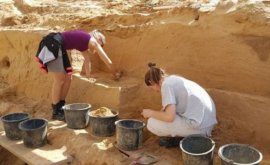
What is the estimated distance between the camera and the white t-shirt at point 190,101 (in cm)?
335

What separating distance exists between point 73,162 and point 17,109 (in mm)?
2135

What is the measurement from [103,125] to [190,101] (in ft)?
4.07

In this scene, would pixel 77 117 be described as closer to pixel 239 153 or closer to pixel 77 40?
pixel 77 40

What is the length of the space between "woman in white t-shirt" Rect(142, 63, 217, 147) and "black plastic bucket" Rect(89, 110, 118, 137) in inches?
31.6

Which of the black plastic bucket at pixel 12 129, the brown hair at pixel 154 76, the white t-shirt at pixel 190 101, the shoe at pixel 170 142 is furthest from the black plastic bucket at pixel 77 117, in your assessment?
the white t-shirt at pixel 190 101

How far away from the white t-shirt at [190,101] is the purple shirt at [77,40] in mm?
1523

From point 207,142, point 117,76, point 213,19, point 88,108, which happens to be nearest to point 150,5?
point 117,76

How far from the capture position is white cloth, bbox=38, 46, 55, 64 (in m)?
4.44

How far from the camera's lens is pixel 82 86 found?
200 inches

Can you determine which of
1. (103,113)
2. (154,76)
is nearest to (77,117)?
(103,113)

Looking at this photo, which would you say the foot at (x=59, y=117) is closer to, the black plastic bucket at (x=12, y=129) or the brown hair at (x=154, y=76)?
the black plastic bucket at (x=12, y=129)

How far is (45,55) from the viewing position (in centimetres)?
448

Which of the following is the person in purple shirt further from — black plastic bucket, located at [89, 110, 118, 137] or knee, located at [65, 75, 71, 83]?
black plastic bucket, located at [89, 110, 118, 137]

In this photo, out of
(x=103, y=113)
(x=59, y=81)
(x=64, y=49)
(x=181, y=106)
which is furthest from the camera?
(x=59, y=81)
